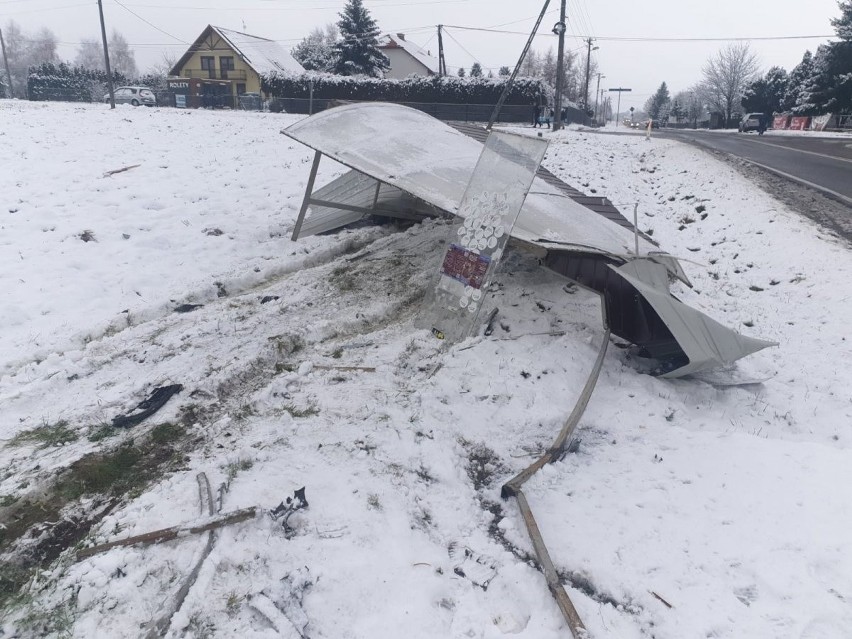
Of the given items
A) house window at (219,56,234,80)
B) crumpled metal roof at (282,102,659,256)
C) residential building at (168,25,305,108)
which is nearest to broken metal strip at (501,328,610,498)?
crumpled metal roof at (282,102,659,256)

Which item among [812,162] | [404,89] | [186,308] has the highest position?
[404,89]

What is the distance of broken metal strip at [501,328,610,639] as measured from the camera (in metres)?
→ 2.79

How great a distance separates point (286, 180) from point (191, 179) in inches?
72.1

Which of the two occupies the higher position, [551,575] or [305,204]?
[305,204]

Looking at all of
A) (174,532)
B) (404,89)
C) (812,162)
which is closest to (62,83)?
(404,89)

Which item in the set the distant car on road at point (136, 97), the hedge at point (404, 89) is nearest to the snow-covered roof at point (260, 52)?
the distant car on road at point (136, 97)

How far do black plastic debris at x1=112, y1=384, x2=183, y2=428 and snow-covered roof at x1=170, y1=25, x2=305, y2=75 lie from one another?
1611 inches

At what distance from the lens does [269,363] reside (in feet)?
16.5

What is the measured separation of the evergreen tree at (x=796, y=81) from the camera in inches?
1608

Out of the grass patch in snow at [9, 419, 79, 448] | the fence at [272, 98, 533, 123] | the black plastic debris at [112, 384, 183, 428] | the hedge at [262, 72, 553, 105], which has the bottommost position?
the grass patch in snow at [9, 419, 79, 448]

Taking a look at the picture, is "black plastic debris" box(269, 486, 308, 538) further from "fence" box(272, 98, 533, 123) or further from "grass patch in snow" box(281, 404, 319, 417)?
"fence" box(272, 98, 533, 123)

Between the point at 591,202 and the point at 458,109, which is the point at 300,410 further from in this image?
the point at 458,109

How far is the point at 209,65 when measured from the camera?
142ft

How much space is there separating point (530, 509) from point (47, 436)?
143 inches
